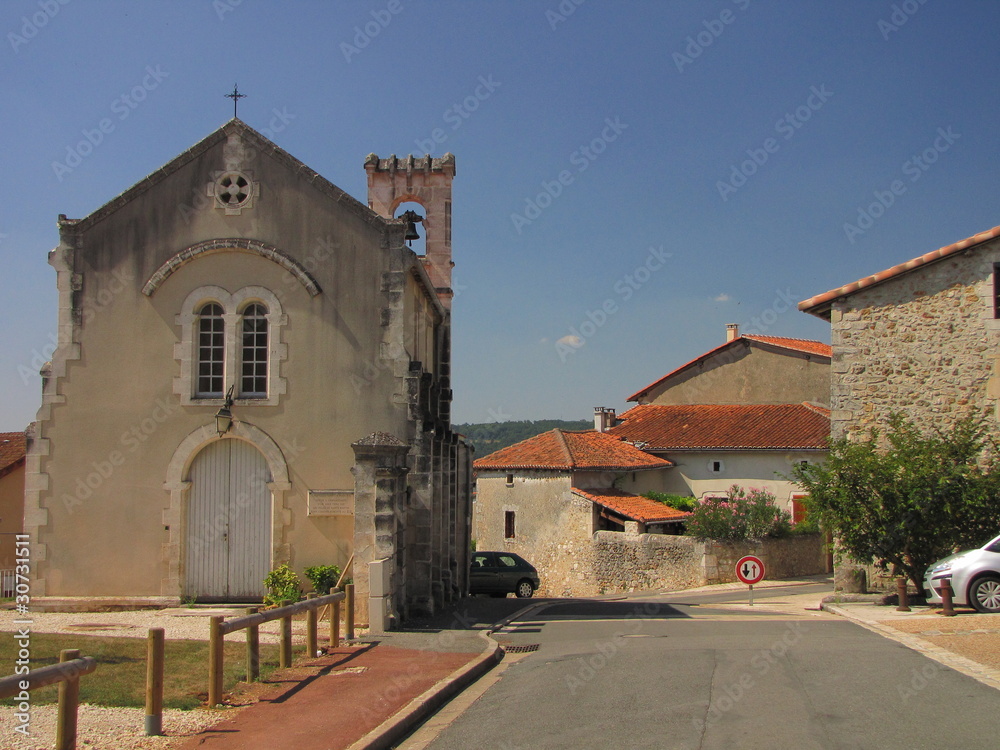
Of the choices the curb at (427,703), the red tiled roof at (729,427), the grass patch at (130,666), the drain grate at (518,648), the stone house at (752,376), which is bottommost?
the drain grate at (518,648)

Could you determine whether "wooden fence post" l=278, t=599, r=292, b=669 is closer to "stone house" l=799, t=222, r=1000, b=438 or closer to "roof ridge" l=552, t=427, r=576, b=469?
"stone house" l=799, t=222, r=1000, b=438

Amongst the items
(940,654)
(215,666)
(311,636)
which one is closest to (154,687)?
(215,666)

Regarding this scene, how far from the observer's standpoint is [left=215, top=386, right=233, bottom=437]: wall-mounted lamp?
14266mm

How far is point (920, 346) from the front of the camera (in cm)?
1698

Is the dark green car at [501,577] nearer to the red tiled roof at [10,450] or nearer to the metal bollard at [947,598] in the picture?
the metal bollard at [947,598]

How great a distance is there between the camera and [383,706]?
26.5ft

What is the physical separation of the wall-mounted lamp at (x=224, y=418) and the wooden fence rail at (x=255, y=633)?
404 centimetres

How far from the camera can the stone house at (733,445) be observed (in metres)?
32.1

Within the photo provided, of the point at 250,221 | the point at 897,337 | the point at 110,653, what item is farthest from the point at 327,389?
the point at 897,337

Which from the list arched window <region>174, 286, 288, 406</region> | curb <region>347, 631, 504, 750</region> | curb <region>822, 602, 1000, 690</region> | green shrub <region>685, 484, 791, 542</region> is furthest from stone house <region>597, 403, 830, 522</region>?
curb <region>347, 631, 504, 750</region>

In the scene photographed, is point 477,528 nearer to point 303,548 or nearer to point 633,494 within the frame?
point 633,494

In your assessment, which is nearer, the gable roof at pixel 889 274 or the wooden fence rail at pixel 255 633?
the wooden fence rail at pixel 255 633

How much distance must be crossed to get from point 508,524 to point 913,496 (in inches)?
697

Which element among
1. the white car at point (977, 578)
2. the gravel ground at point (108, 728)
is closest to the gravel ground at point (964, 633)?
the white car at point (977, 578)
